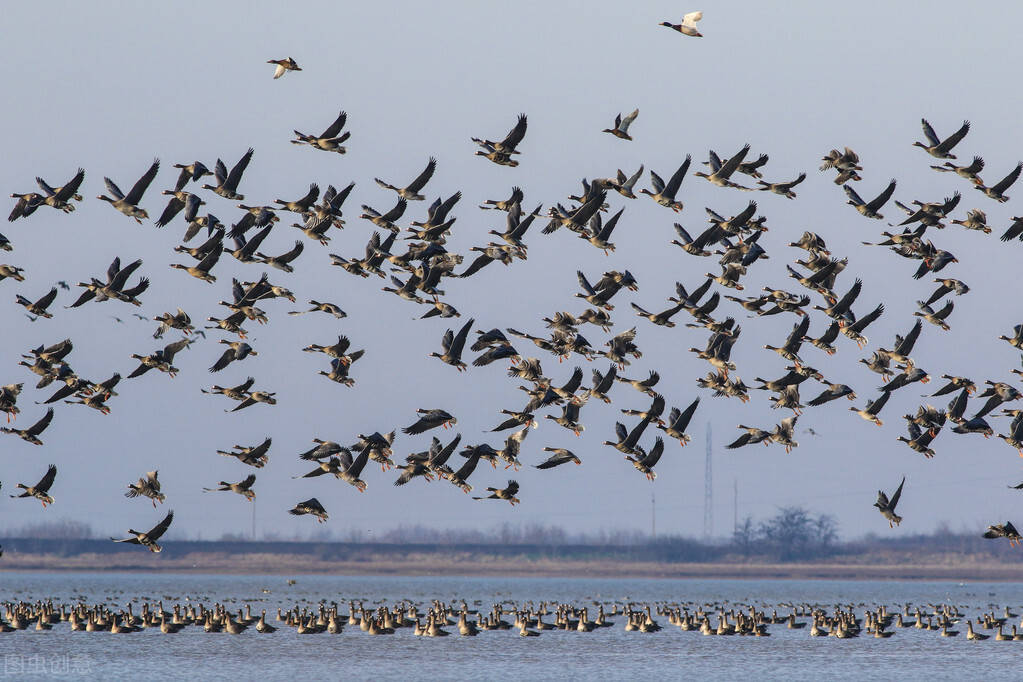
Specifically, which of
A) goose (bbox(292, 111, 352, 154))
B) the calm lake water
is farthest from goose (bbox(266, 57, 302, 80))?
the calm lake water

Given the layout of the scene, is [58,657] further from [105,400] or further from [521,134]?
[521,134]

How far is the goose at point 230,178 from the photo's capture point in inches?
1593

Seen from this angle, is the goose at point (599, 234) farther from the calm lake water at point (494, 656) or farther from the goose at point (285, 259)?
the calm lake water at point (494, 656)

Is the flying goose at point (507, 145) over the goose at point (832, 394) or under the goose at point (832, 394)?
over

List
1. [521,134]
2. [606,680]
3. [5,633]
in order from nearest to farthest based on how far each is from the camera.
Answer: [521,134] < [606,680] < [5,633]

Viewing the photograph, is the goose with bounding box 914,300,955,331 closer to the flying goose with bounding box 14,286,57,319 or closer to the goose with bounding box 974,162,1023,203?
the goose with bounding box 974,162,1023,203

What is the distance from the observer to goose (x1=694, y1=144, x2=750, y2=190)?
1625 inches

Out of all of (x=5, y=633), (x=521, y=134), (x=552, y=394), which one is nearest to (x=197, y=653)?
(x=5, y=633)

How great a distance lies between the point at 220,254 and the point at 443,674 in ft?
89.4

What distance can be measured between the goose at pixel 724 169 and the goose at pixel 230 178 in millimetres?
12743

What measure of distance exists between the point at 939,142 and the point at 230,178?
65.5ft

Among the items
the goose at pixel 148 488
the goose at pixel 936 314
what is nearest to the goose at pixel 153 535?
the goose at pixel 148 488

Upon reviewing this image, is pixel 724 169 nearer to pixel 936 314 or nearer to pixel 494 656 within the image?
pixel 936 314

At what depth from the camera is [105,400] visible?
4441 centimetres
